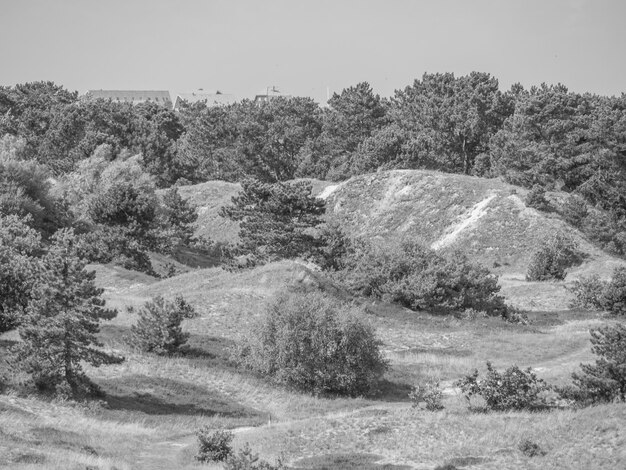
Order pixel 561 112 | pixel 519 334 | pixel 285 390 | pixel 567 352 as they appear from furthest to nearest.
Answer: pixel 561 112, pixel 519 334, pixel 567 352, pixel 285 390

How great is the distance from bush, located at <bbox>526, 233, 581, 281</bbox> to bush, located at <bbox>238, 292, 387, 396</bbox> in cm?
3533

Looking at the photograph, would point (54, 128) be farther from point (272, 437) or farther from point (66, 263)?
point (272, 437)

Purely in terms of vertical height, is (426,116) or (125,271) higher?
(426,116)

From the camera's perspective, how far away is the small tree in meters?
29.9

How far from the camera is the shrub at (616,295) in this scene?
5497 cm

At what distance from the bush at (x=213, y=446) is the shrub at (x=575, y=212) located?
6380cm

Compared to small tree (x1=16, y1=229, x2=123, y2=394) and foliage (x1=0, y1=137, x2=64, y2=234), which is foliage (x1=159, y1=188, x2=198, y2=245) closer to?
foliage (x1=0, y1=137, x2=64, y2=234)

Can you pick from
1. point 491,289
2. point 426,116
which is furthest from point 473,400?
point 426,116

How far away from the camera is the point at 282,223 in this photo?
6166 centimetres

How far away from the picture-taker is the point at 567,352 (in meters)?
44.1

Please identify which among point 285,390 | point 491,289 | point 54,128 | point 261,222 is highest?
point 54,128

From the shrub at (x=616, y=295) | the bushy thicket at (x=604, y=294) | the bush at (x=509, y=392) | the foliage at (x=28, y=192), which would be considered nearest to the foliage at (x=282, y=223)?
the bushy thicket at (x=604, y=294)

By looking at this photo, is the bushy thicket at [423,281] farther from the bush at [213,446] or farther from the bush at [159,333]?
the bush at [213,446]

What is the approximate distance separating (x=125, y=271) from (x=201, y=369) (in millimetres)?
28754
